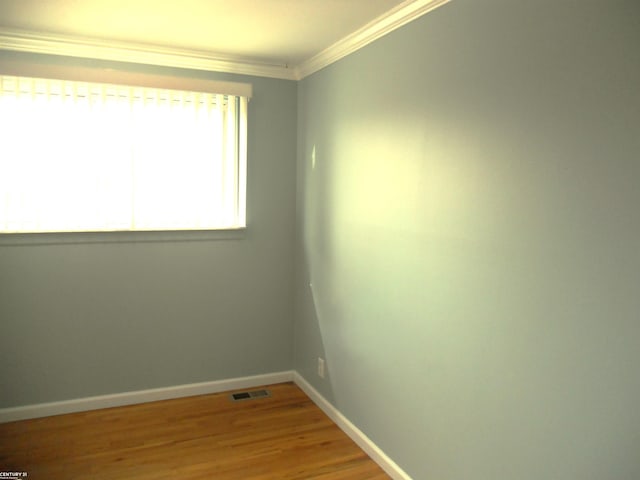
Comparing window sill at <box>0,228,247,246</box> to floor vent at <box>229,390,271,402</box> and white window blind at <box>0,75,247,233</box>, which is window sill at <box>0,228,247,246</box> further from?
floor vent at <box>229,390,271,402</box>

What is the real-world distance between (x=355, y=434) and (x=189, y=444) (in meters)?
0.97

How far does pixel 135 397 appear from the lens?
3438mm

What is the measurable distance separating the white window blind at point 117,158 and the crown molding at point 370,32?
0.57m

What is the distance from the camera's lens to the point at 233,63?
11.4 ft

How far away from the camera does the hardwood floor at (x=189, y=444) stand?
2646mm

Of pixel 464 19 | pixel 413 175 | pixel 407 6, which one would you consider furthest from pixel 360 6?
pixel 413 175

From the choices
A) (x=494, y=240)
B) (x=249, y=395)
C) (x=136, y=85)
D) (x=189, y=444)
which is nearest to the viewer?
(x=494, y=240)

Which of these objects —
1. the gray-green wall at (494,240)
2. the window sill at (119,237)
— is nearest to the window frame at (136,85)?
the window sill at (119,237)

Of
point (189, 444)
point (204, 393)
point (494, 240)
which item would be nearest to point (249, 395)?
point (204, 393)

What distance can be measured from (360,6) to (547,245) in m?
1.45

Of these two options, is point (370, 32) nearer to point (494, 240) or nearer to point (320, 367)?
point (494, 240)

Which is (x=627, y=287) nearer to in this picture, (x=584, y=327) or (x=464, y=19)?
(x=584, y=327)

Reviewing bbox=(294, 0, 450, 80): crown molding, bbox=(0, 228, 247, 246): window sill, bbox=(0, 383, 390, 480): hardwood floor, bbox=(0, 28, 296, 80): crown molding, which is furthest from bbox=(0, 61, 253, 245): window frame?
bbox=(0, 383, 390, 480): hardwood floor

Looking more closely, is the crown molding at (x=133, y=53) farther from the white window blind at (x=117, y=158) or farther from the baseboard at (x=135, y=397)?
the baseboard at (x=135, y=397)
